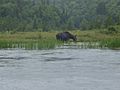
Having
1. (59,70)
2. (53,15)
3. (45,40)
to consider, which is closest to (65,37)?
(45,40)

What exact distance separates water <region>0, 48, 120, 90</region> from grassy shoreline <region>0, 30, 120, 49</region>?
3153mm

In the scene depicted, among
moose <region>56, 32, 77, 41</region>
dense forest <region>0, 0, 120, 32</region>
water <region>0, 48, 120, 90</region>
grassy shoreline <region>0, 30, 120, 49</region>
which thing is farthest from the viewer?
dense forest <region>0, 0, 120, 32</region>

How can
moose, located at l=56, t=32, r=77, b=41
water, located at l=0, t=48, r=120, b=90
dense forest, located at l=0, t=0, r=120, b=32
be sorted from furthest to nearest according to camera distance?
dense forest, located at l=0, t=0, r=120, b=32 < moose, located at l=56, t=32, r=77, b=41 < water, located at l=0, t=48, r=120, b=90

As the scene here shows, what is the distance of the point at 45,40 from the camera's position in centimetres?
4756

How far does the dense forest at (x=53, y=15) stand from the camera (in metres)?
75.7

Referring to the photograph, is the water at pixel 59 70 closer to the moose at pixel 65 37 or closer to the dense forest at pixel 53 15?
the moose at pixel 65 37

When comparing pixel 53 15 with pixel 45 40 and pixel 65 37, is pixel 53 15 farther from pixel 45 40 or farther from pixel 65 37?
pixel 45 40

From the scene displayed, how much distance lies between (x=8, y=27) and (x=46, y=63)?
156ft

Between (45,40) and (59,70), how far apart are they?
22.7 meters

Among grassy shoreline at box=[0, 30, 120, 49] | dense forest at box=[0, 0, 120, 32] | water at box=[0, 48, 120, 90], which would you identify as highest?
dense forest at box=[0, 0, 120, 32]

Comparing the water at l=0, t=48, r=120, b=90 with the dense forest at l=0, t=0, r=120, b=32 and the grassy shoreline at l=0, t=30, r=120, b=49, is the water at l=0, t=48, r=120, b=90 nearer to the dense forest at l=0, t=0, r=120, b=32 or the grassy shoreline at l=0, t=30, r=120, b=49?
the grassy shoreline at l=0, t=30, r=120, b=49

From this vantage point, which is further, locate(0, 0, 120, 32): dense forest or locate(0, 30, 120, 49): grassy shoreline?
locate(0, 0, 120, 32): dense forest

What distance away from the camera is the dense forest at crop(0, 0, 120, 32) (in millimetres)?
75688

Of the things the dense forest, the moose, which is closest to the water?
the moose
